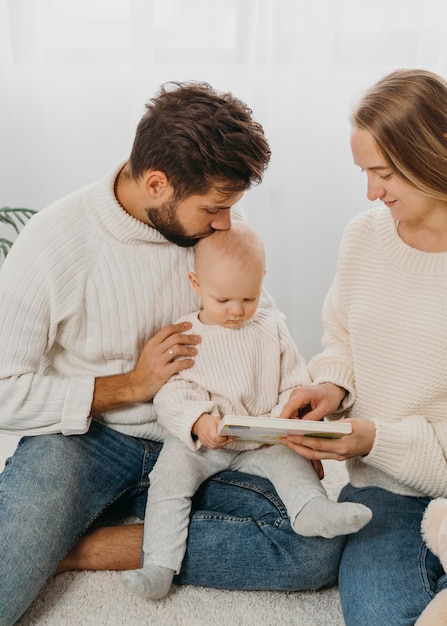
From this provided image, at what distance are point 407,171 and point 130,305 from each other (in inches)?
25.6

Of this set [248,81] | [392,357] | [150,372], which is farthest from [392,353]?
[248,81]

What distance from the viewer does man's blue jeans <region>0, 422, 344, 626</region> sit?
1.54 metres

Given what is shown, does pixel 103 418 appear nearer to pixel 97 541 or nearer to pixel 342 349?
pixel 97 541

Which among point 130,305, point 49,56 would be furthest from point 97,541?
point 49,56

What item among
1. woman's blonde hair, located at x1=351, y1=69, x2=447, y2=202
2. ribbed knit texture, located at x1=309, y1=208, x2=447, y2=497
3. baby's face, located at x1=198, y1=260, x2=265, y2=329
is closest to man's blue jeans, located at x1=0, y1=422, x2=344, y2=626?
ribbed knit texture, located at x1=309, y1=208, x2=447, y2=497

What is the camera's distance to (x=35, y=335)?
1.65 m

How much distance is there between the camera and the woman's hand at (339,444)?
5.04 feet

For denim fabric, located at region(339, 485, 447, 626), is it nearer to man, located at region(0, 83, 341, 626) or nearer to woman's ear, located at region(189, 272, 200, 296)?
man, located at region(0, 83, 341, 626)

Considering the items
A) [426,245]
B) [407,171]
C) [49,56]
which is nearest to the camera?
[407,171]

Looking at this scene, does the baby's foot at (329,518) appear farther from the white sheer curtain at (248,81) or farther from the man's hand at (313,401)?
the white sheer curtain at (248,81)

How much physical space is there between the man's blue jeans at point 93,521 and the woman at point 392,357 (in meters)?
0.12

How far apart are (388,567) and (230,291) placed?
0.62 meters

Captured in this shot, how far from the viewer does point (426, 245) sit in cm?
162

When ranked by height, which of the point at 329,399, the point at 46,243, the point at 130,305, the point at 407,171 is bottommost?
the point at 329,399
